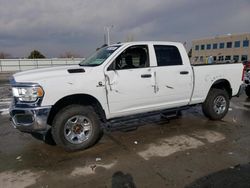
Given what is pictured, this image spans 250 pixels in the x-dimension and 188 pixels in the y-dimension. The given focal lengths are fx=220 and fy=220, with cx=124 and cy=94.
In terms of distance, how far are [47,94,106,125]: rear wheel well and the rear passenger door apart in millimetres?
1354

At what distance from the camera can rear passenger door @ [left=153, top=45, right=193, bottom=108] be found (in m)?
4.88

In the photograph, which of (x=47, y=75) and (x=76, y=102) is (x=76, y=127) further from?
(x=47, y=75)

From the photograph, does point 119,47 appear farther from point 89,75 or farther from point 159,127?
point 159,127

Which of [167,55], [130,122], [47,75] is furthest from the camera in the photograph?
[167,55]

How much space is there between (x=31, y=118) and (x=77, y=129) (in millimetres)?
883

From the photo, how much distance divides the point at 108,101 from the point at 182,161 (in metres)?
1.73

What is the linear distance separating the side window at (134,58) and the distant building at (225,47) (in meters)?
49.4

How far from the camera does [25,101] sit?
3754mm

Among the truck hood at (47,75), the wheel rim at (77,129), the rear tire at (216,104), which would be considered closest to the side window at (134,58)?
the truck hood at (47,75)

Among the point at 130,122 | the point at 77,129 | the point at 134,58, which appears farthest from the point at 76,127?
the point at 134,58

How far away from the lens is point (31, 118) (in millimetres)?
3719

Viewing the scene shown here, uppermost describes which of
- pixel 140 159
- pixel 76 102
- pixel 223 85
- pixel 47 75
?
pixel 47 75

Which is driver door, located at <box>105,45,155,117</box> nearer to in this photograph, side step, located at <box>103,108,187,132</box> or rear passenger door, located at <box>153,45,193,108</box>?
side step, located at <box>103,108,187,132</box>

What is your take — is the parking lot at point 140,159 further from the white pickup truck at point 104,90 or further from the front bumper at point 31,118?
the front bumper at point 31,118
